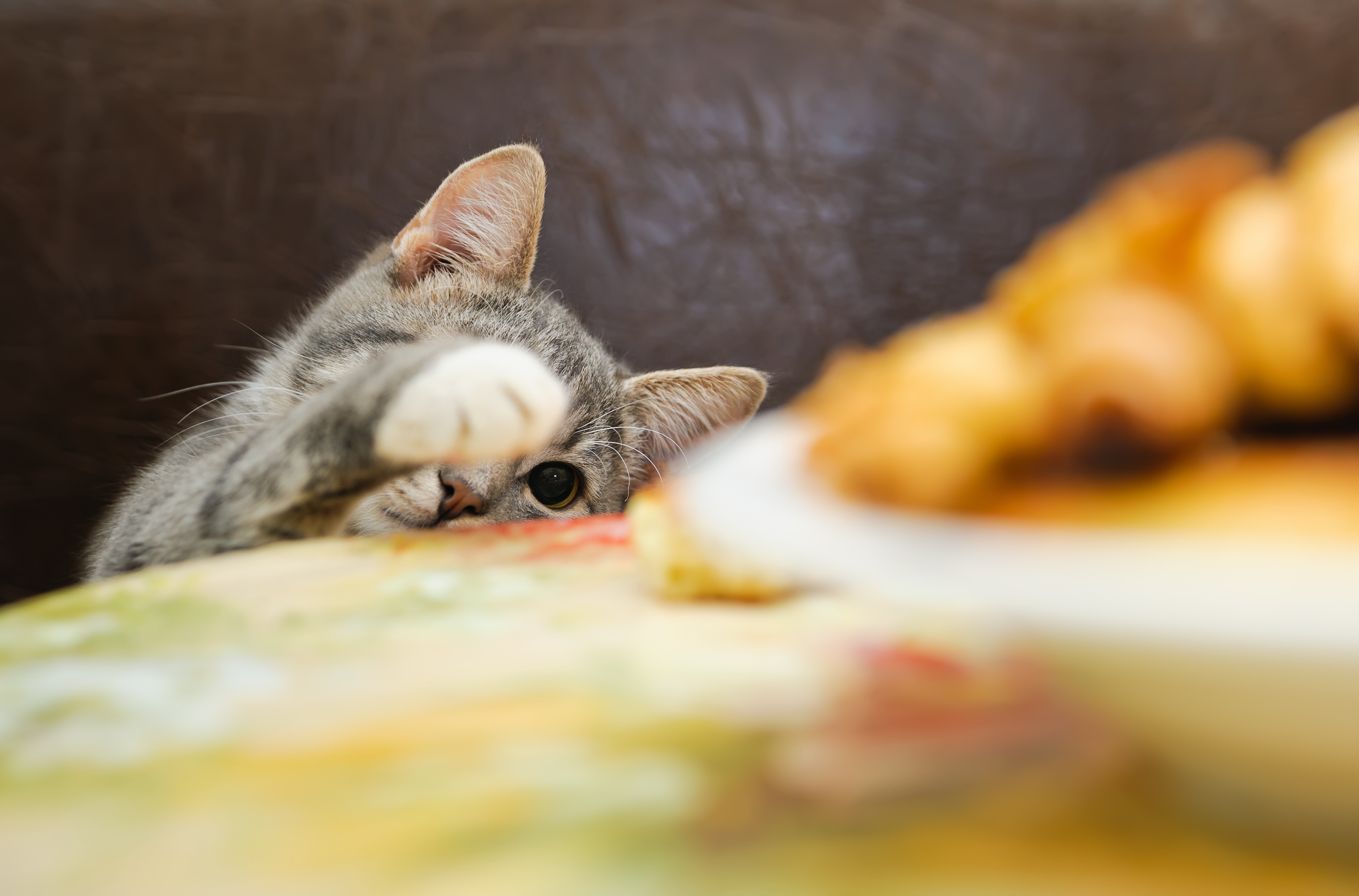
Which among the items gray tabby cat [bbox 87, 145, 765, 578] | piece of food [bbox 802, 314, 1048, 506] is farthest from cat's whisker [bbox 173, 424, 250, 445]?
piece of food [bbox 802, 314, 1048, 506]

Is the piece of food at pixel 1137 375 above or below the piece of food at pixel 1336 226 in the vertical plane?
below

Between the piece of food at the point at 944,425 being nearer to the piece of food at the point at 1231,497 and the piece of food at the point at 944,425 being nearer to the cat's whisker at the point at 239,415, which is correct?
the piece of food at the point at 1231,497

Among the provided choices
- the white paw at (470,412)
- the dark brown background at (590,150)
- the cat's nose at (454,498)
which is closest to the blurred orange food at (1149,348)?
the white paw at (470,412)

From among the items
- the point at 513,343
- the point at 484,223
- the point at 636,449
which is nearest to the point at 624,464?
the point at 636,449

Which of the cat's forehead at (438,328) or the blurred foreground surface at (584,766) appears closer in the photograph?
the blurred foreground surface at (584,766)

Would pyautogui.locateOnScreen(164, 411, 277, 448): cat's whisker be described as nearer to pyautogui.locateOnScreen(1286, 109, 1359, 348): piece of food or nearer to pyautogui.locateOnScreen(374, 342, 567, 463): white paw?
pyautogui.locateOnScreen(374, 342, 567, 463): white paw

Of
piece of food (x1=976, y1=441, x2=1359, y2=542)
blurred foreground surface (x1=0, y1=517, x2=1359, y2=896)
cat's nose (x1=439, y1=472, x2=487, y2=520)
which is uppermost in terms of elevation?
cat's nose (x1=439, y1=472, x2=487, y2=520)

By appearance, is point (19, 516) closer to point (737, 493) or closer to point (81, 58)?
point (81, 58)
